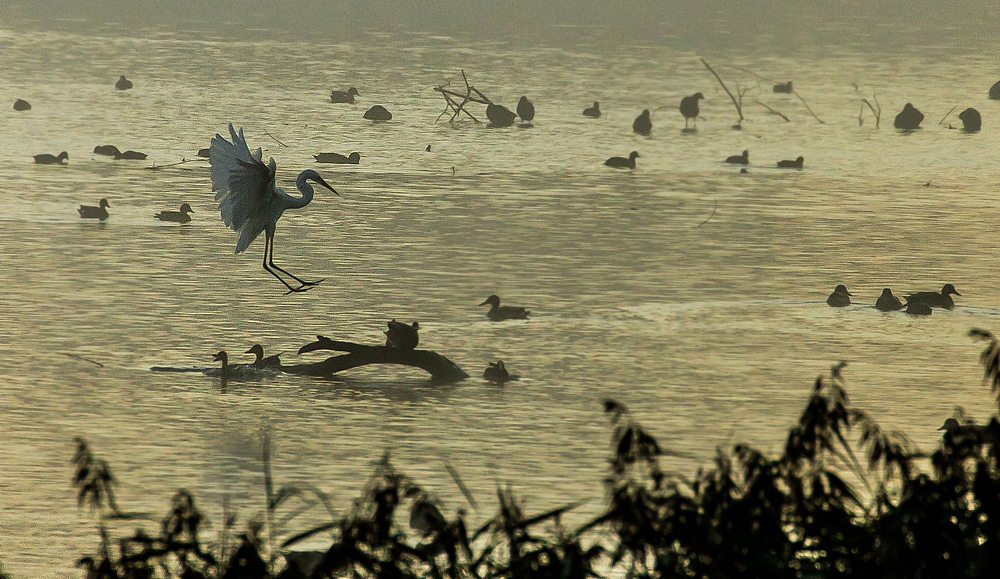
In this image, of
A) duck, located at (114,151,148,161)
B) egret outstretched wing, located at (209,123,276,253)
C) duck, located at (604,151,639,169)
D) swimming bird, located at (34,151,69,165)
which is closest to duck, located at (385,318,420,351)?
egret outstretched wing, located at (209,123,276,253)

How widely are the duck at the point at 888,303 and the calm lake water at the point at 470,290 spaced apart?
4.9 inches

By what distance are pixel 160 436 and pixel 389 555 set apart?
26.5ft

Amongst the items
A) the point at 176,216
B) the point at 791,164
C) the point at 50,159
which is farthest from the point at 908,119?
the point at 176,216

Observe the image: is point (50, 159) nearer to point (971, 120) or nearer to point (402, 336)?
point (402, 336)

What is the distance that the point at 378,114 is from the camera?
33.8m

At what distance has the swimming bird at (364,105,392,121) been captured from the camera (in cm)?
3375

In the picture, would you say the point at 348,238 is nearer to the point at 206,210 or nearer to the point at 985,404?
the point at 206,210

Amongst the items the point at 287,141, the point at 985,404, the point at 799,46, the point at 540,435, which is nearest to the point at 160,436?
the point at 540,435

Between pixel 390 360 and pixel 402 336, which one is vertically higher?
pixel 402 336

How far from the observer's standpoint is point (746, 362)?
1509cm

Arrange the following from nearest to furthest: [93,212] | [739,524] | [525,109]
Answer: [739,524] → [93,212] → [525,109]

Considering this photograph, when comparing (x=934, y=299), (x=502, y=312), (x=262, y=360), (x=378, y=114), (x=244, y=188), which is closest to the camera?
(x=262, y=360)

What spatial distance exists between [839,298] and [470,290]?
336cm

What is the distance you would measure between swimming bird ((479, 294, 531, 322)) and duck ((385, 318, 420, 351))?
2.21 meters
